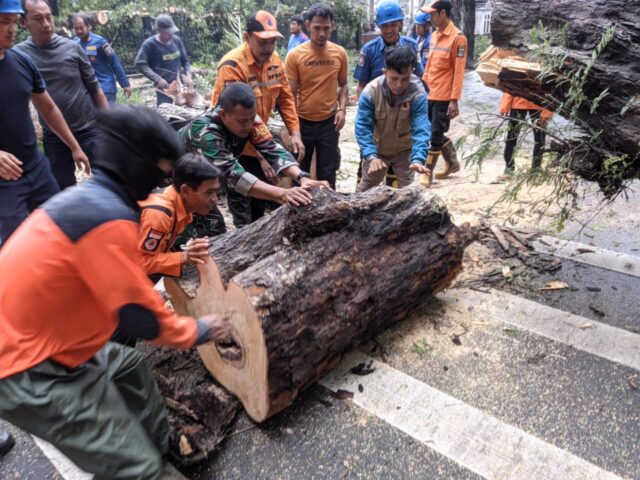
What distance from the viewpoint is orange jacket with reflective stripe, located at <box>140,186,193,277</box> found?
7.79 feet

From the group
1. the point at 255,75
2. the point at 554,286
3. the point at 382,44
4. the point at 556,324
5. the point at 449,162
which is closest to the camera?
the point at 556,324

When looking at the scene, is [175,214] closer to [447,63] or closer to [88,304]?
[88,304]

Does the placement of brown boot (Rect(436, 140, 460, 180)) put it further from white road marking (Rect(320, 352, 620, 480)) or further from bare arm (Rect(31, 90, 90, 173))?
bare arm (Rect(31, 90, 90, 173))

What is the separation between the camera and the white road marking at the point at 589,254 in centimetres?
376

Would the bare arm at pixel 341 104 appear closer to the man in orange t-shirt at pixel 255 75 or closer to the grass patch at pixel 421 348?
the man in orange t-shirt at pixel 255 75

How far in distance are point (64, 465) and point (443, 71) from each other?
5.33 metres

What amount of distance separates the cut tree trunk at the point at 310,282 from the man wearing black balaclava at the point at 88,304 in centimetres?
49

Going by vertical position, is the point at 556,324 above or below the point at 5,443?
below

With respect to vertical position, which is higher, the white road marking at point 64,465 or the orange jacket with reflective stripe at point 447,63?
the orange jacket with reflective stripe at point 447,63

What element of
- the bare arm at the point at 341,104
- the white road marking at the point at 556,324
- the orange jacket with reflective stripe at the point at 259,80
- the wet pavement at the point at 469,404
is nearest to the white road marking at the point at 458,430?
the wet pavement at the point at 469,404

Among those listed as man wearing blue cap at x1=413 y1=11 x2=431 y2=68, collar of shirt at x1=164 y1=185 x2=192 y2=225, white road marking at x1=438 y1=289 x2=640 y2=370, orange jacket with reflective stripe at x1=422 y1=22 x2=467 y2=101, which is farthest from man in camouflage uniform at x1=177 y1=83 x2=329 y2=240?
man wearing blue cap at x1=413 y1=11 x2=431 y2=68

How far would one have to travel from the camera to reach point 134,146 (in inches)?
57.7

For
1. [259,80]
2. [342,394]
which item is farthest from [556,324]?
[259,80]

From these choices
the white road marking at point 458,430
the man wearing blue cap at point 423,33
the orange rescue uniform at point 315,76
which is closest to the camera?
the white road marking at point 458,430
